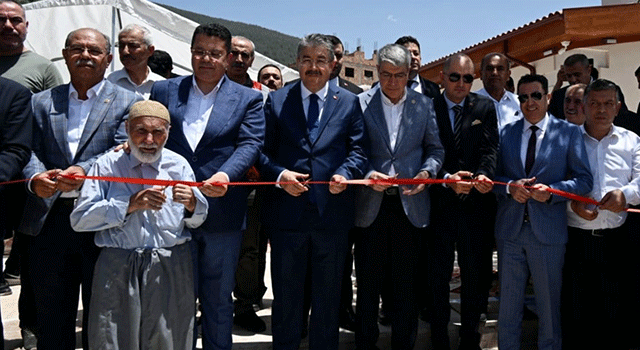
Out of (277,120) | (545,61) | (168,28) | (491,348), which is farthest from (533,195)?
(545,61)

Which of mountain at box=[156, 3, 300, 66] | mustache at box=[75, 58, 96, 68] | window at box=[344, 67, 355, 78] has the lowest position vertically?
mustache at box=[75, 58, 96, 68]

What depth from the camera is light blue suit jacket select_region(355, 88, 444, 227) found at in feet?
13.2

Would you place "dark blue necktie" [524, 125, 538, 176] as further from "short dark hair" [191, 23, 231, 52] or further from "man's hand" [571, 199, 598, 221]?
"short dark hair" [191, 23, 231, 52]

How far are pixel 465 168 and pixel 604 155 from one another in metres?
1.03

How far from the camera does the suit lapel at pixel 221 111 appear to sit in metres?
3.62

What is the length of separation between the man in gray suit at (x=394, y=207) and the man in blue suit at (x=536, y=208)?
24.2 inches

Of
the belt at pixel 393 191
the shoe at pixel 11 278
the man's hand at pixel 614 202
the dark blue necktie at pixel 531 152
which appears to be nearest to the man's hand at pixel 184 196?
the belt at pixel 393 191

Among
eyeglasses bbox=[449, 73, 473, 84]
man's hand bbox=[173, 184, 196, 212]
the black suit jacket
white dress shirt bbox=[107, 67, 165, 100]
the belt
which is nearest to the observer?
man's hand bbox=[173, 184, 196, 212]

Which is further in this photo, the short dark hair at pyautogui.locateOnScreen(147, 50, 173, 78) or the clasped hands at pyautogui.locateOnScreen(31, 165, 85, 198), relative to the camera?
the short dark hair at pyautogui.locateOnScreen(147, 50, 173, 78)

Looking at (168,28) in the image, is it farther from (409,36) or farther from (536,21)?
(536,21)

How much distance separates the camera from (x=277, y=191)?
3.88 m

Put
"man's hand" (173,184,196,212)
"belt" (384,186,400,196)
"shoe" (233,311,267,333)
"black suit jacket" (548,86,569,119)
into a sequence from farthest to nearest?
"black suit jacket" (548,86,569,119) → "shoe" (233,311,267,333) → "belt" (384,186,400,196) → "man's hand" (173,184,196,212)

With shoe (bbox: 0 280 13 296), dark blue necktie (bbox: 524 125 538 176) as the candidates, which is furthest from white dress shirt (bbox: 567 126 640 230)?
shoe (bbox: 0 280 13 296)

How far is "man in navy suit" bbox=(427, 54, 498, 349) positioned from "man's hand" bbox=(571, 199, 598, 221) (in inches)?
23.5
